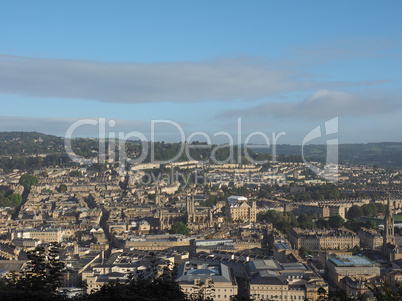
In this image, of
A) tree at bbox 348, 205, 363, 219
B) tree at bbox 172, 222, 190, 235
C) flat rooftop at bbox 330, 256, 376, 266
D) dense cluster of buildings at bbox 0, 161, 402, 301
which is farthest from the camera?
tree at bbox 348, 205, 363, 219

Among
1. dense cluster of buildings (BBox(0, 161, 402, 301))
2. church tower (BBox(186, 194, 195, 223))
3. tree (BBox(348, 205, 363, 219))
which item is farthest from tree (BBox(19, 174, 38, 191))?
tree (BBox(348, 205, 363, 219))

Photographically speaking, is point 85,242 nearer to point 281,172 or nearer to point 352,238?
point 352,238

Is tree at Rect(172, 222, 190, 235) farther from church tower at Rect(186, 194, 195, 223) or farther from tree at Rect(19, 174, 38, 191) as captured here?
tree at Rect(19, 174, 38, 191)

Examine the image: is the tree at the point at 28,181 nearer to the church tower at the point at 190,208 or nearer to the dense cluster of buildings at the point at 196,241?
the dense cluster of buildings at the point at 196,241

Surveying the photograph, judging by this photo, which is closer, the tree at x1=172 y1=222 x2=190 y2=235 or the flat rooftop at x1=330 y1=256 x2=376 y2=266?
the flat rooftop at x1=330 y1=256 x2=376 y2=266

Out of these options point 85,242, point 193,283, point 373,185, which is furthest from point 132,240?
point 373,185

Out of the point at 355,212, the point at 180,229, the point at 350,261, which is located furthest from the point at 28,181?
the point at 350,261

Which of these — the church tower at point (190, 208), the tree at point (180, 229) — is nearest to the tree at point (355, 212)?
the church tower at point (190, 208)

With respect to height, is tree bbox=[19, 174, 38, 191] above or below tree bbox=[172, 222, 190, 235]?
above
